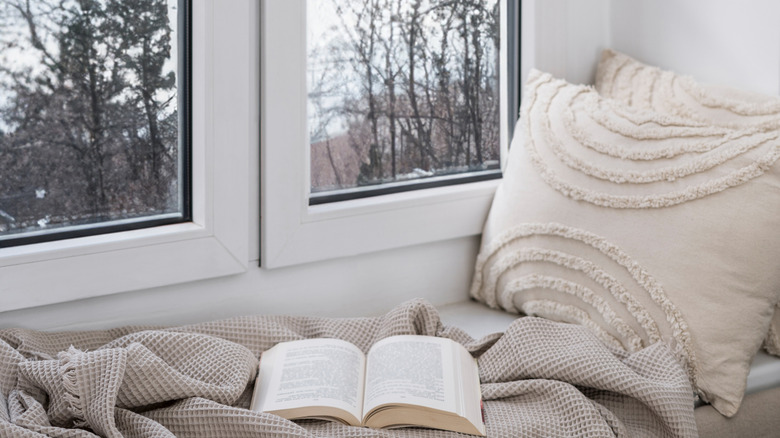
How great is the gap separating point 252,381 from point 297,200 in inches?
14.5

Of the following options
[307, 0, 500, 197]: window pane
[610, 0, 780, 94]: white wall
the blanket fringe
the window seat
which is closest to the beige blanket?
the blanket fringe

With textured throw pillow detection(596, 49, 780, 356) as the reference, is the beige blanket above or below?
below

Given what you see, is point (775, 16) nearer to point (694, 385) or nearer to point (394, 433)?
point (694, 385)

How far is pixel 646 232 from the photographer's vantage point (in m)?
1.28

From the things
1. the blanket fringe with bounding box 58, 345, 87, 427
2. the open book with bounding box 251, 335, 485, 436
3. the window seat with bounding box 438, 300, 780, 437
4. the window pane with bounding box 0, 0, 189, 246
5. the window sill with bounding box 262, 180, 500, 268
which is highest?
the window pane with bounding box 0, 0, 189, 246

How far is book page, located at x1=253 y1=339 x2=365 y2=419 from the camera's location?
41.1 inches

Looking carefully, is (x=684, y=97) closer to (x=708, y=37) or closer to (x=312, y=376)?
(x=708, y=37)

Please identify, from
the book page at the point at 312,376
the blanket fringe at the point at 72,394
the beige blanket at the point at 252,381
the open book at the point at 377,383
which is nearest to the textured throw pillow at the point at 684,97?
the beige blanket at the point at 252,381

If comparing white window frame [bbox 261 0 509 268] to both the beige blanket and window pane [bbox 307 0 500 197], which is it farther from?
the beige blanket

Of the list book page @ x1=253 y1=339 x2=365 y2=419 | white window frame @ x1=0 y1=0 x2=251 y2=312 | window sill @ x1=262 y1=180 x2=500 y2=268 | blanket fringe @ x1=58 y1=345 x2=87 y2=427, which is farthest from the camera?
window sill @ x1=262 y1=180 x2=500 y2=268

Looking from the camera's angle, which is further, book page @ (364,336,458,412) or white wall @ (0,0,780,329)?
white wall @ (0,0,780,329)

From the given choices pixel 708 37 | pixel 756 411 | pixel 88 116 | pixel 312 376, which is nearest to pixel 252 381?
pixel 312 376

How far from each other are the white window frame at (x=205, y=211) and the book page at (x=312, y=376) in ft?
0.73

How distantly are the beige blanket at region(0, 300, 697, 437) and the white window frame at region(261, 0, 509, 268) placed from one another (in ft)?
0.52
